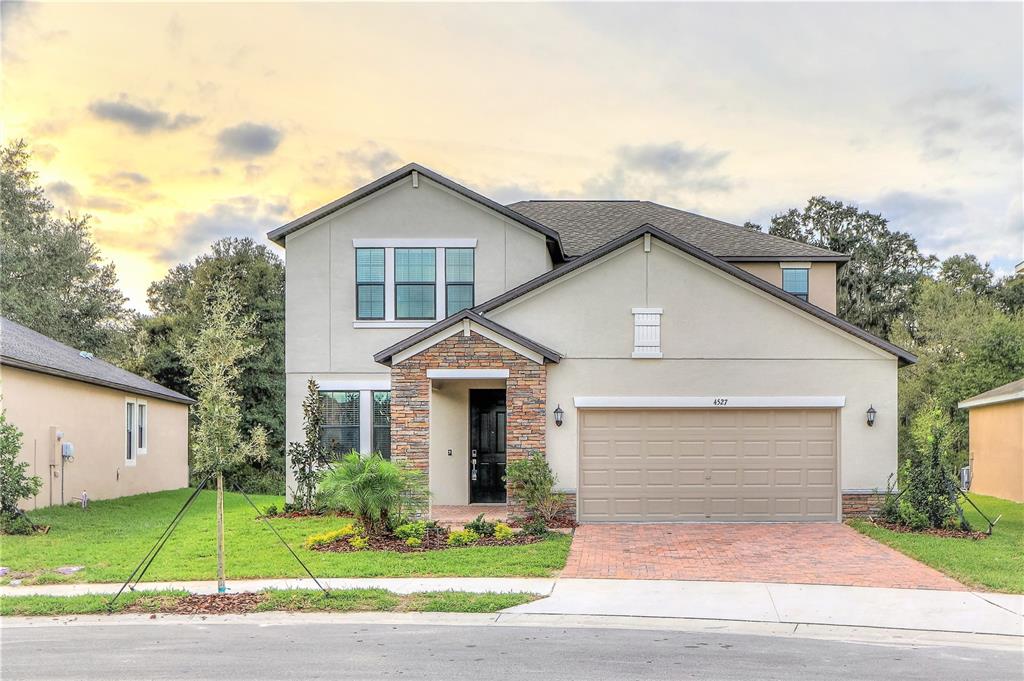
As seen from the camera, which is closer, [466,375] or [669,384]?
[466,375]

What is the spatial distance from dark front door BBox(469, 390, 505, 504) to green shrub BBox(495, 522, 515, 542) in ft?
14.6

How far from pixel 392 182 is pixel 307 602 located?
11439 mm

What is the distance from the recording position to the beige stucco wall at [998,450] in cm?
2175

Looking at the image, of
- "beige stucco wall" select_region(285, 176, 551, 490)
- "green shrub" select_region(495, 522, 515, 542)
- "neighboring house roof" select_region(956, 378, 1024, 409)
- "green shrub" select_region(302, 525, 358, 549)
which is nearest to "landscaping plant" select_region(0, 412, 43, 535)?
"beige stucco wall" select_region(285, 176, 551, 490)

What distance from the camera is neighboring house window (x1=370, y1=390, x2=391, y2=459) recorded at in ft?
61.5

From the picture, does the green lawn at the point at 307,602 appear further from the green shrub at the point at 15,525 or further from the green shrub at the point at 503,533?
the green shrub at the point at 15,525

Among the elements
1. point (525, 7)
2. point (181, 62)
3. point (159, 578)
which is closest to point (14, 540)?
point (159, 578)

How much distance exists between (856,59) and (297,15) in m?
11.3

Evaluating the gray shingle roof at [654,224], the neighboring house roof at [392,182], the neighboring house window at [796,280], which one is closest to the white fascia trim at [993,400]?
the gray shingle roof at [654,224]

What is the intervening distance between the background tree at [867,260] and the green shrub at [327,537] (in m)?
38.7

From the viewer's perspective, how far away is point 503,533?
13.8 m

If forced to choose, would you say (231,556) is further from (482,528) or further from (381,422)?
(381,422)

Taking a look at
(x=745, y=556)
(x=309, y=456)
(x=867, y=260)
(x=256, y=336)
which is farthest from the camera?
(x=867, y=260)

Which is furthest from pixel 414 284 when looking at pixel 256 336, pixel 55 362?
pixel 256 336
